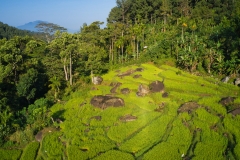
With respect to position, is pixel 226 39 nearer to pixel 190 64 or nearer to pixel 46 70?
pixel 190 64

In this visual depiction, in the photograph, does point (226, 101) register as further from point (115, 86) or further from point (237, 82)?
point (115, 86)

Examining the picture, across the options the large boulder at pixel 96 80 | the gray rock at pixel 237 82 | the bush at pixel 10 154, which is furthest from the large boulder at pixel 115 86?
the gray rock at pixel 237 82

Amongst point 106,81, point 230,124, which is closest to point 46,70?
point 106,81

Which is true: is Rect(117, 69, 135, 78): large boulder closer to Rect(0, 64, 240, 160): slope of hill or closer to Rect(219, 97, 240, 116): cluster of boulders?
Rect(0, 64, 240, 160): slope of hill

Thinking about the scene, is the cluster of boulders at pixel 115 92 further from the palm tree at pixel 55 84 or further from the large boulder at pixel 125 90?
the palm tree at pixel 55 84

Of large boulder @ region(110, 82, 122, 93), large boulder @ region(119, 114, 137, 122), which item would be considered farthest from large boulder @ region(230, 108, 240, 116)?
large boulder @ region(110, 82, 122, 93)
